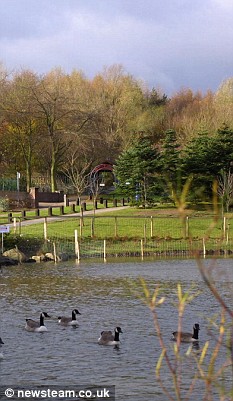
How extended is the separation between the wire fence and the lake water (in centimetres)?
960

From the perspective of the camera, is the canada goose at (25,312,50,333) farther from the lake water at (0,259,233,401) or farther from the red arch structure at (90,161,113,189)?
the red arch structure at (90,161,113,189)

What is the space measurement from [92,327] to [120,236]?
32.2 metres

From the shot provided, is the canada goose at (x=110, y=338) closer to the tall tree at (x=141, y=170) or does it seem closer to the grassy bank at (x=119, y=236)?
the grassy bank at (x=119, y=236)

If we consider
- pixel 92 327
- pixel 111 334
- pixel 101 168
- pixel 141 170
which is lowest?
pixel 92 327

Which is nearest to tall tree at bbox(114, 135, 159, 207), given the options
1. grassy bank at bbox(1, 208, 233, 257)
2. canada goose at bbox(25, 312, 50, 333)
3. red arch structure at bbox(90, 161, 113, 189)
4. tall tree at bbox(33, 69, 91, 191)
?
grassy bank at bbox(1, 208, 233, 257)

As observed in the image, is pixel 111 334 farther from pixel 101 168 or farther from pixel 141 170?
pixel 101 168

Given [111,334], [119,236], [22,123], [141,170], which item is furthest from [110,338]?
[22,123]

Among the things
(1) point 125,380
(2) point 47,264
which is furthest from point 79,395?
(2) point 47,264

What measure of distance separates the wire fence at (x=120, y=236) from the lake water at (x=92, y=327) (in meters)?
9.60

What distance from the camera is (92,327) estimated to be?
72.6 feet

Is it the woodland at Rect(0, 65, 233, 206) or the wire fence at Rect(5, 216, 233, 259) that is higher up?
the woodland at Rect(0, 65, 233, 206)

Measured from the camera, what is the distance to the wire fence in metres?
49.8

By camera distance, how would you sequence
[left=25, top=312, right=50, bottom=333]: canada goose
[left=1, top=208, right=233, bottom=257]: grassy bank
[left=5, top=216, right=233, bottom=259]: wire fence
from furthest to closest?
[left=1, top=208, right=233, bottom=257]: grassy bank < [left=5, top=216, right=233, bottom=259]: wire fence < [left=25, top=312, right=50, bottom=333]: canada goose

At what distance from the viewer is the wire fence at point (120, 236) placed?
49.8 m
